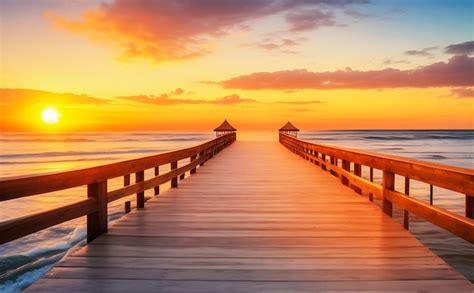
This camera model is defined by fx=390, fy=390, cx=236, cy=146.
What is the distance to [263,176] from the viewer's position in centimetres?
1056

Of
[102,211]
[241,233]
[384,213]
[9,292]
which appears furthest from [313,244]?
[9,292]

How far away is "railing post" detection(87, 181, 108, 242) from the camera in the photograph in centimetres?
423

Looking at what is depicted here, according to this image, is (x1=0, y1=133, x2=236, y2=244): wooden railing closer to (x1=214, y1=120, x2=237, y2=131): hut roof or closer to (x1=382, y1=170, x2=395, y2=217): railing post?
(x1=382, y1=170, x2=395, y2=217): railing post

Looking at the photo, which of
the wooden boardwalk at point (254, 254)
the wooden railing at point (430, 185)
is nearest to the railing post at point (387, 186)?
the wooden railing at point (430, 185)

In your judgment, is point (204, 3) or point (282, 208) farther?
point (204, 3)

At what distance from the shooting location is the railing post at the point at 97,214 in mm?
4227

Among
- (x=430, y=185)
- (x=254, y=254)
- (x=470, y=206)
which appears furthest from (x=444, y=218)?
(x=254, y=254)

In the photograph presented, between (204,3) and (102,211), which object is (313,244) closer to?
(102,211)

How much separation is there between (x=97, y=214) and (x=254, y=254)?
1831mm

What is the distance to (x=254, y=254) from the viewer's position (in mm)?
3697

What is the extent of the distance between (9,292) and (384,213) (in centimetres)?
567

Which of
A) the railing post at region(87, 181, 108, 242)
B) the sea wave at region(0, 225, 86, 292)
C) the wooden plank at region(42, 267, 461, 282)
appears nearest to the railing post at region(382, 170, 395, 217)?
the wooden plank at region(42, 267, 461, 282)

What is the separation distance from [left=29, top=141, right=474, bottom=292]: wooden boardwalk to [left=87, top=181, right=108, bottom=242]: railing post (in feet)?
0.41

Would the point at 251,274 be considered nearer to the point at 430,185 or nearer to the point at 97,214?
the point at 97,214
